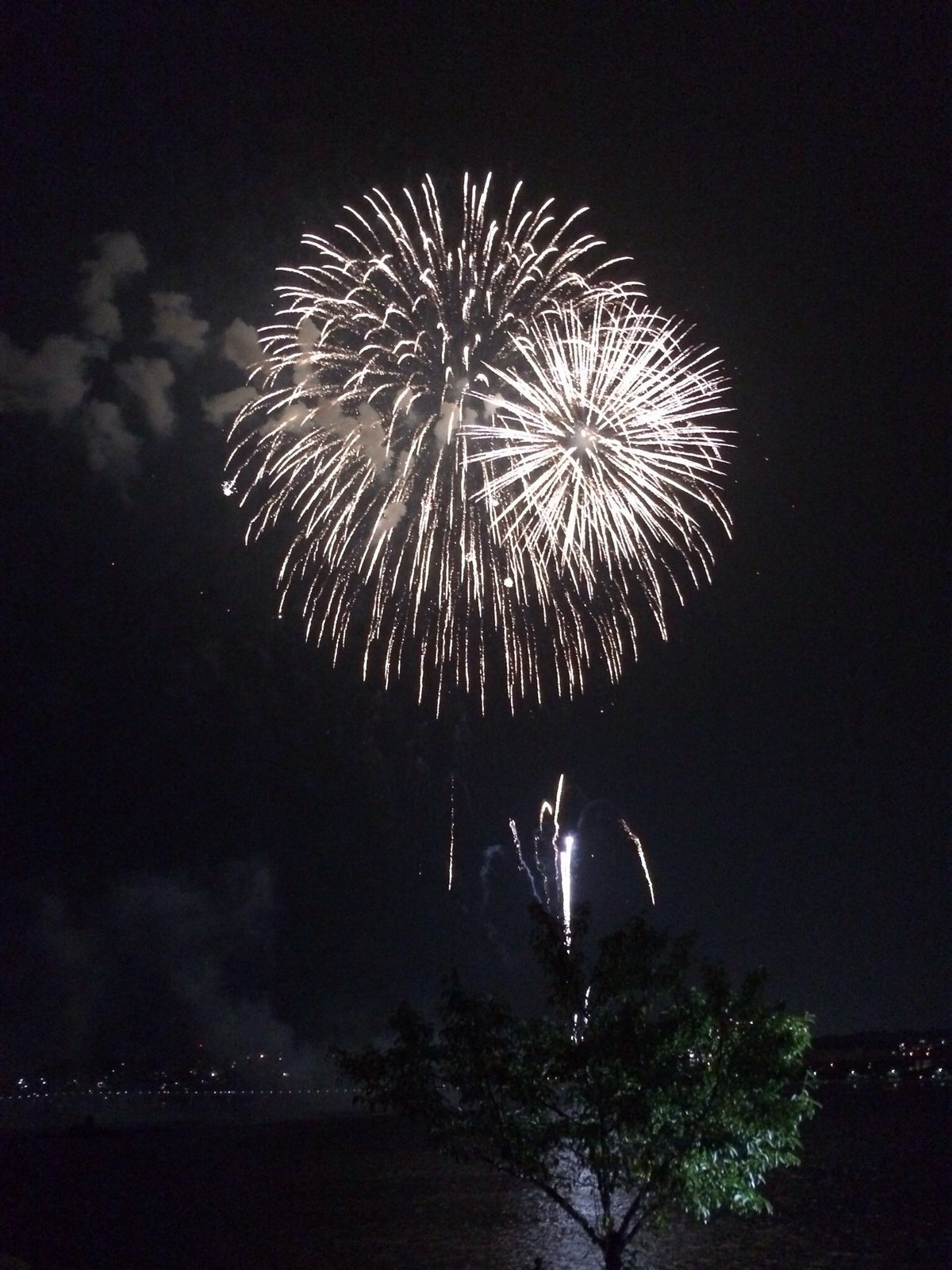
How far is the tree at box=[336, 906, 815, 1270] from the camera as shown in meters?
13.6

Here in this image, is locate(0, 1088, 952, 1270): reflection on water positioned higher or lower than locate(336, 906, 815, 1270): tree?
lower

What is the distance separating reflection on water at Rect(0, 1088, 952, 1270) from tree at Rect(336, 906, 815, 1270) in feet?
74.0

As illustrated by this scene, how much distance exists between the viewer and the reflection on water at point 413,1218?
4206 centimetres

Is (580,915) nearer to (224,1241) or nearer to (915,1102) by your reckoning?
(224,1241)

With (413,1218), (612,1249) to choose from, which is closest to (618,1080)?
(612,1249)

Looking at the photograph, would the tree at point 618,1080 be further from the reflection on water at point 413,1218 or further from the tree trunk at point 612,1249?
the reflection on water at point 413,1218

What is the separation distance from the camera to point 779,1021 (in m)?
13.7

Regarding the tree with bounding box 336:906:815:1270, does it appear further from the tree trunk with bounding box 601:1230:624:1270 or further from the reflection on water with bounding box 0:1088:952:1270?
the reflection on water with bounding box 0:1088:952:1270

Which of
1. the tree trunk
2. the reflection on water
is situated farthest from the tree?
the reflection on water

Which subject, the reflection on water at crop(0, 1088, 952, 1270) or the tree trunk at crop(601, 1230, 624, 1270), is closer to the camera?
the tree trunk at crop(601, 1230, 624, 1270)

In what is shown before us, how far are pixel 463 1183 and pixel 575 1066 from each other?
244ft

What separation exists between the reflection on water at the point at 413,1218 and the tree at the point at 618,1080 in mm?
22555

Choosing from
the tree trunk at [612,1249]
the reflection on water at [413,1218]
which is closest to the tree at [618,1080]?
the tree trunk at [612,1249]

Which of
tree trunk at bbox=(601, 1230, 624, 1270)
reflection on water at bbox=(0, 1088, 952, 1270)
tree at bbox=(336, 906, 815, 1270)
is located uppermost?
tree at bbox=(336, 906, 815, 1270)
